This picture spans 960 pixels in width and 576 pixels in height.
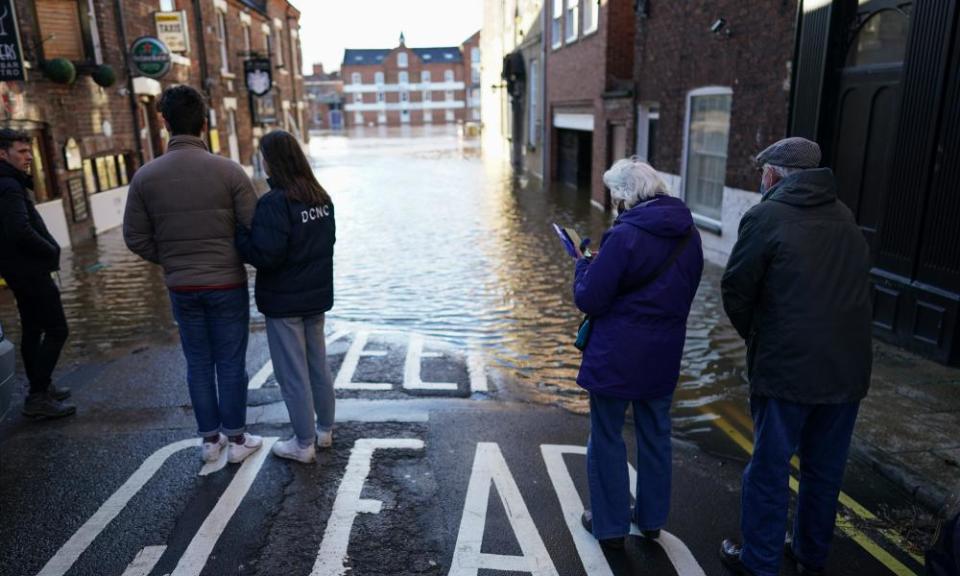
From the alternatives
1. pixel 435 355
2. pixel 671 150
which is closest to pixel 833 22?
pixel 671 150

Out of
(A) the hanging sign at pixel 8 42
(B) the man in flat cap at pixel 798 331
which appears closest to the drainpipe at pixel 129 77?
(A) the hanging sign at pixel 8 42

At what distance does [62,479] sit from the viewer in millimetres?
3807

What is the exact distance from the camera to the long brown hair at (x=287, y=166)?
3.44 metres

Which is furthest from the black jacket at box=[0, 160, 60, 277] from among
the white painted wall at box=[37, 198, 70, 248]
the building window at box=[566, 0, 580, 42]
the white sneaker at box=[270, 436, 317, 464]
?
the building window at box=[566, 0, 580, 42]

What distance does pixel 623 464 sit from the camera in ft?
10.1

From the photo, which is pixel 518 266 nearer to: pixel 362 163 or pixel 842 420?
pixel 842 420

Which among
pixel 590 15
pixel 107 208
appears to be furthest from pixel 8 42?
pixel 590 15

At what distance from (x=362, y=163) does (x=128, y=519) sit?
86.7ft

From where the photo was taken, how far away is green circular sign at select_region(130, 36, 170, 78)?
13094 mm

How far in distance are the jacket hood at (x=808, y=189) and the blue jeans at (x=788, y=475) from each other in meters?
0.84

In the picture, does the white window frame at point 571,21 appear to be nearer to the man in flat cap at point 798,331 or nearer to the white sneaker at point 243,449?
the white sneaker at point 243,449

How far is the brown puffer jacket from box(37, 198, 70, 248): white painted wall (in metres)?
9.03

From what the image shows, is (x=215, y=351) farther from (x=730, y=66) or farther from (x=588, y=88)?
(x=588, y=88)

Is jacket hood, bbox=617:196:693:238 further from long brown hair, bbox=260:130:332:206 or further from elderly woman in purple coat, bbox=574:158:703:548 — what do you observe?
long brown hair, bbox=260:130:332:206
